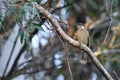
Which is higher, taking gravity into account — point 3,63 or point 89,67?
point 3,63

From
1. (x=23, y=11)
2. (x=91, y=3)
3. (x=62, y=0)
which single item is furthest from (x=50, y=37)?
(x=23, y=11)

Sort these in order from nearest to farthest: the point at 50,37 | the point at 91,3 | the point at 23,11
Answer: the point at 23,11, the point at 50,37, the point at 91,3

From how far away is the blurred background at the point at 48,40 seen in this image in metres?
3.59

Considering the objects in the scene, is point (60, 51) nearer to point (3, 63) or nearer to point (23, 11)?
point (3, 63)

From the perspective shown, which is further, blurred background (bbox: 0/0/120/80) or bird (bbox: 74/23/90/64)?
bird (bbox: 74/23/90/64)

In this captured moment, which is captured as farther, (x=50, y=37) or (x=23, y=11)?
(x=50, y=37)

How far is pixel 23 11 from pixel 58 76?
352cm

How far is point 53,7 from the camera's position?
17.4ft

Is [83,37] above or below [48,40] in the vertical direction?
above

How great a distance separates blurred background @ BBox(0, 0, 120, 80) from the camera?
3586 millimetres

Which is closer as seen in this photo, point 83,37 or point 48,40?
point 83,37

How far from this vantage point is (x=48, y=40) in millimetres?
6289

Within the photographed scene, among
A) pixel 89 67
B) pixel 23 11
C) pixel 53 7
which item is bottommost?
pixel 89 67

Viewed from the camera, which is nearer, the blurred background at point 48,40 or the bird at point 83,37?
the blurred background at point 48,40
